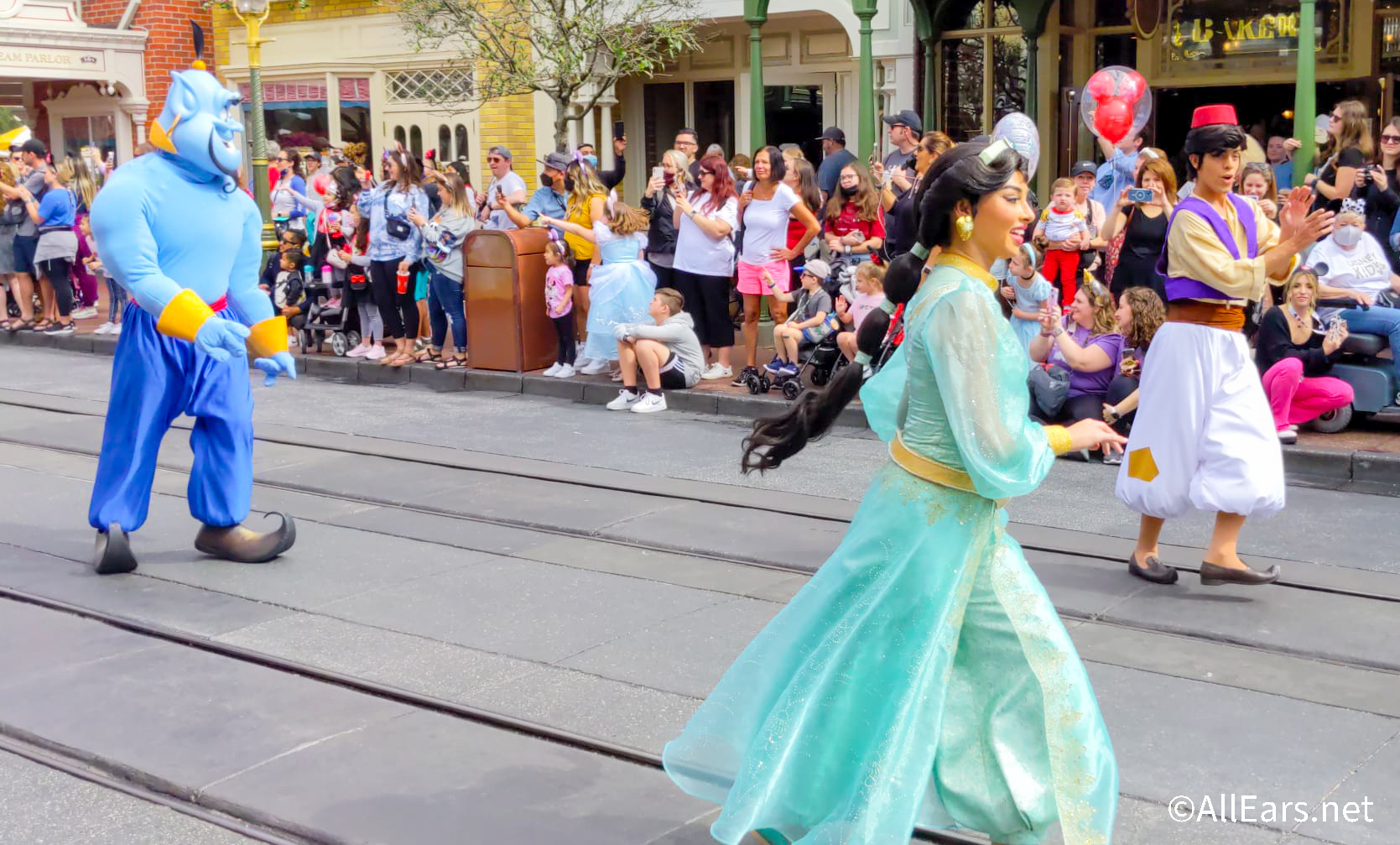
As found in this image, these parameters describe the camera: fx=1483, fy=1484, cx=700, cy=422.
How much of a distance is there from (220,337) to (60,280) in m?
12.2

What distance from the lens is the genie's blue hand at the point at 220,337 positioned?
5875 millimetres

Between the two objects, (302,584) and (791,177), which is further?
→ (791,177)

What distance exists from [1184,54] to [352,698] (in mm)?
13266

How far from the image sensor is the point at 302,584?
6305mm

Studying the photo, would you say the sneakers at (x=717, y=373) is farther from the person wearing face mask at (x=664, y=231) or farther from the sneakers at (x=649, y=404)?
the person wearing face mask at (x=664, y=231)

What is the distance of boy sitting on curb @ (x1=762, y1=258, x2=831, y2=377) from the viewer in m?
10.5

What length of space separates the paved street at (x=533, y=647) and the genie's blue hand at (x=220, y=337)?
40.4 inches

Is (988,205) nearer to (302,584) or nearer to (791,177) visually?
(302,584)

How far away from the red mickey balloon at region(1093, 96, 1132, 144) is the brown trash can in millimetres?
4590

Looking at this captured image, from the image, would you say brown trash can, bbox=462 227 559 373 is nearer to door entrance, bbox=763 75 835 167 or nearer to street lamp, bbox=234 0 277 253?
street lamp, bbox=234 0 277 253

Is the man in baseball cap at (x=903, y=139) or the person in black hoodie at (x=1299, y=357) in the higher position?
the man in baseball cap at (x=903, y=139)

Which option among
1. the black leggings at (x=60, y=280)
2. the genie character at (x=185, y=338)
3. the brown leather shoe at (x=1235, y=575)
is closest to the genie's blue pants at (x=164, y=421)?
the genie character at (x=185, y=338)

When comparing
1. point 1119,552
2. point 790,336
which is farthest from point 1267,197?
point 1119,552

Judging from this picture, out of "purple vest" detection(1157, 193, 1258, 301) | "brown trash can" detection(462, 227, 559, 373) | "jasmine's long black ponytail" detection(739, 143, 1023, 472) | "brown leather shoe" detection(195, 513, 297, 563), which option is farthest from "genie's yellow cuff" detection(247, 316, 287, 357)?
"brown trash can" detection(462, 227, 559, 373)
